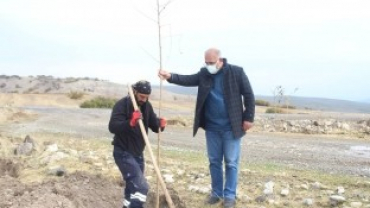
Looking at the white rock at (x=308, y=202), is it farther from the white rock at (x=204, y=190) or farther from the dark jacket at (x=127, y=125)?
the dark jacket at (x=127, y=125)

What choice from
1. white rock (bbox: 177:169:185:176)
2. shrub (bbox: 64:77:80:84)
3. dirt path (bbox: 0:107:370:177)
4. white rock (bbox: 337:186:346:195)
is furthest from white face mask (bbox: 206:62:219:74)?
shrub (bbox: 64:77:80:84)

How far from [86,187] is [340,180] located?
418 cm

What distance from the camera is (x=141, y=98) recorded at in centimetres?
595

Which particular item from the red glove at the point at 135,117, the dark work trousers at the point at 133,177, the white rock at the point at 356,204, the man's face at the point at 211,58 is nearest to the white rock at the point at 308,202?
the white rock at the point at 356,204

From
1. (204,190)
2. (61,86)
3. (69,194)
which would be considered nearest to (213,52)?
(204,190)

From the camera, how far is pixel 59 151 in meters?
11.3

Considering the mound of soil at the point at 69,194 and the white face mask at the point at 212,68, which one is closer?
the mound of soil at the point at 69,194

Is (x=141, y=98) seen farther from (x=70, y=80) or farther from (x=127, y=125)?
(x=70, y=80)

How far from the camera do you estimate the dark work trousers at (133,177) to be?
594cm

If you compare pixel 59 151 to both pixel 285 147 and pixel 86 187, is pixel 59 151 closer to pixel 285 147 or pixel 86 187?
pixel 86 187

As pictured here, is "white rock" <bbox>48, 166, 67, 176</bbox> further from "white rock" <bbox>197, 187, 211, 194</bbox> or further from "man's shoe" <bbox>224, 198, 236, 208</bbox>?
"man's shoe" <bbox>224, 198, 236, 208</bbox>

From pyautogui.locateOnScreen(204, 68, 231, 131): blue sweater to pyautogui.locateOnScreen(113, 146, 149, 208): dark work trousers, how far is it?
1250 mm

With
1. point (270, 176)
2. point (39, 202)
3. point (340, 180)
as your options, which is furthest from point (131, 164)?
point (340, 180)

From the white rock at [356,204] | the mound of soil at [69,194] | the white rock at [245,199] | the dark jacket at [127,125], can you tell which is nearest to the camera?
the dark jacket at [127,125]
